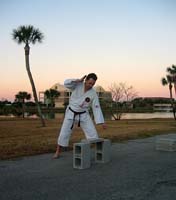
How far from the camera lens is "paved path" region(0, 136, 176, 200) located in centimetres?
431

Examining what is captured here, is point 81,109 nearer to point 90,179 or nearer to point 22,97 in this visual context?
point 90,179

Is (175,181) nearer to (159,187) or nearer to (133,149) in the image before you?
(159,187)

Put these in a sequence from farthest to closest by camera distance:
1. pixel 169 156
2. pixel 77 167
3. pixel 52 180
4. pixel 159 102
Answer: pixel 159 102
pixel 169 156
pixel 77 167
pixel 52 180

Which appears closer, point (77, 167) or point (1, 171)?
point (1, 171)

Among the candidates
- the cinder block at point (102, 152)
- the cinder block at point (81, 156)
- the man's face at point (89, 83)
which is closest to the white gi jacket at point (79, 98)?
the man's face at point (89, 83)

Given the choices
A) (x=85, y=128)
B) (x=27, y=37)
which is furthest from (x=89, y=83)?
(x=27, y=37)

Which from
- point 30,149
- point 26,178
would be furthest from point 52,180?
point 30,149

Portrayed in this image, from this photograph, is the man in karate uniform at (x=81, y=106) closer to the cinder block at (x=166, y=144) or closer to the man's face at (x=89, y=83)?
the man's face at (x=89, y=83)

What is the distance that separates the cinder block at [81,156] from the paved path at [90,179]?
6.3 inches

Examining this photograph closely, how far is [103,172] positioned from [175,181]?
4.22 feet

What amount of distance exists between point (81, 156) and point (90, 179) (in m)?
0.92

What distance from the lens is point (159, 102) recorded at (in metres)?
109

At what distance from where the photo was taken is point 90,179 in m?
5.25

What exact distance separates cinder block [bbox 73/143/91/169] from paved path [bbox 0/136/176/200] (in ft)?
0.53
